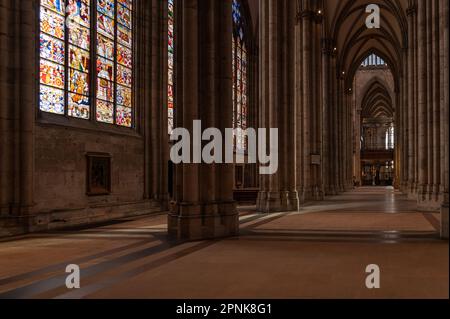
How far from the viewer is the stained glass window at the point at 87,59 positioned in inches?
592

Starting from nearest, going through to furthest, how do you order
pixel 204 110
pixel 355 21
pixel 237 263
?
1. pixel 237 263
2. pixel 204 110
3. pixel 355 21

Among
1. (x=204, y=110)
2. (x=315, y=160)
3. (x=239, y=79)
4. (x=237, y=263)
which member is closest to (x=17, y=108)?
(x=204, y=110)

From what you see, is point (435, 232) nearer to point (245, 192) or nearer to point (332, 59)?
point (245, 192)

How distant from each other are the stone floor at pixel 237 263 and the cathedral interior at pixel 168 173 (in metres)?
0.04

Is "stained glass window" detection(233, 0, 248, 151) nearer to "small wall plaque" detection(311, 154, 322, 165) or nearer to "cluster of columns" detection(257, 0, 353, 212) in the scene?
"cluster of columns" detection(257, 0, 353, 212)

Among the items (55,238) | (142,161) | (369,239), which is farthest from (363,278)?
(142,161)

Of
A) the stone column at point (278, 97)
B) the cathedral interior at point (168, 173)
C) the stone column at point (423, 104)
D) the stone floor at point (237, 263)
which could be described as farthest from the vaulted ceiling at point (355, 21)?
the stone floor at point (237, 263)

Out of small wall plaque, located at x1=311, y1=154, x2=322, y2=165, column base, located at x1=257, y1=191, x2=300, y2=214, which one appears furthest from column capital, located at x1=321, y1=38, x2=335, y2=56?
column base, located at x1=257, y1=191, x2=300, y2=214

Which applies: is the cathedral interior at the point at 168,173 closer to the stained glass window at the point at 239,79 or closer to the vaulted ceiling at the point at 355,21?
the stained glass window at the point at 239,79

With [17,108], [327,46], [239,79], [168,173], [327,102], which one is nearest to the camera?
[17,108]

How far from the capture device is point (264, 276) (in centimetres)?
666

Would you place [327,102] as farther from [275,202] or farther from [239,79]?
[275,202]

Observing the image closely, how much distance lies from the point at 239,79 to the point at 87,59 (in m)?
18.3

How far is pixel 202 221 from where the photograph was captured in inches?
448
